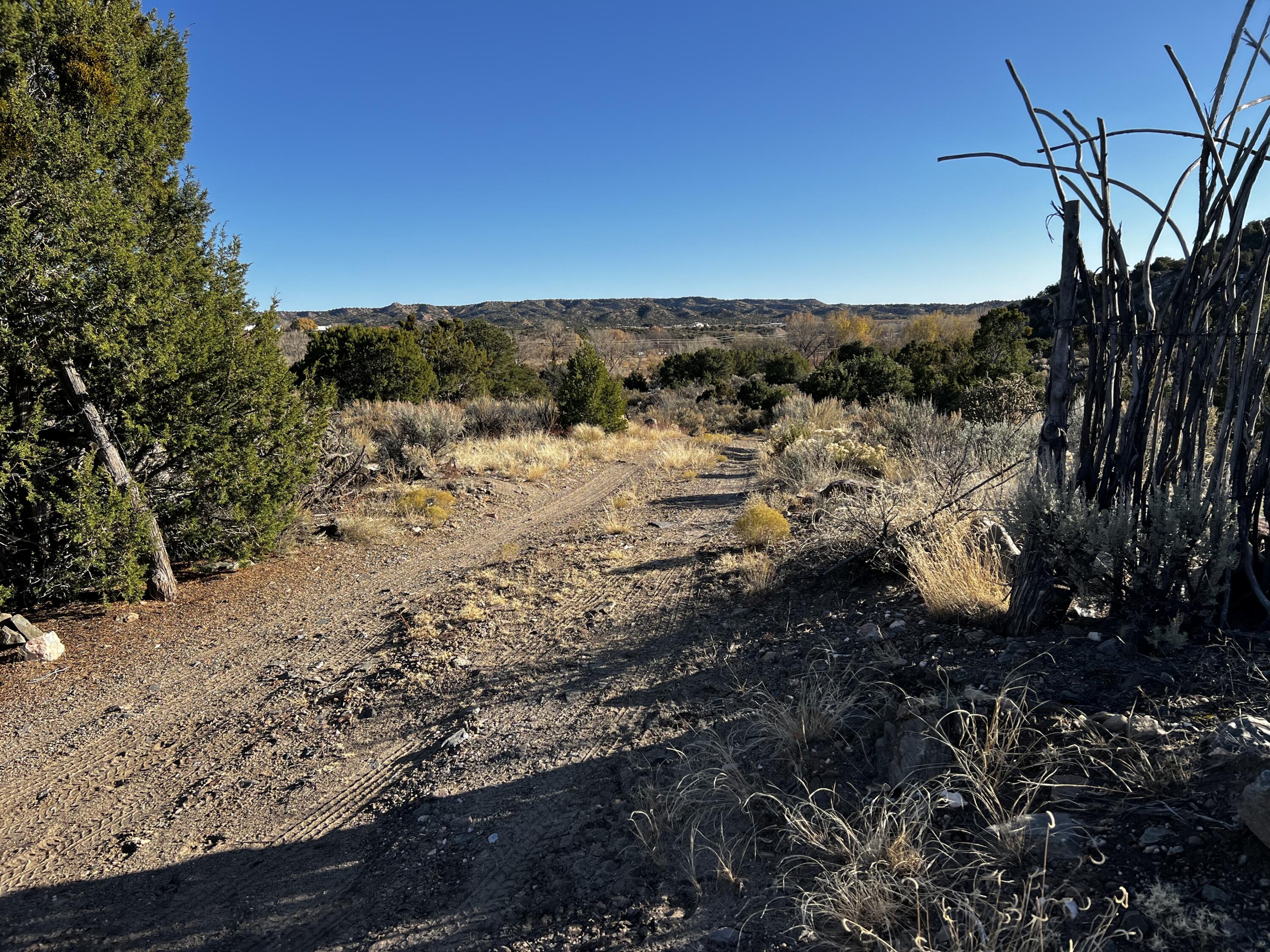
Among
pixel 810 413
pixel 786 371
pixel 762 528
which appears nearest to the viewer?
pixel 762 528

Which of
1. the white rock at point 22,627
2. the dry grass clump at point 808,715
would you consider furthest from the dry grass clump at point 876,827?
the white rock at point 22,627

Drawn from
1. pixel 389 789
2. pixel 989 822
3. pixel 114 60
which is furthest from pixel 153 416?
pixel 989 822

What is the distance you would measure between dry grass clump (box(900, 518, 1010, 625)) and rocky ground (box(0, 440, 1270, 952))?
0.18m

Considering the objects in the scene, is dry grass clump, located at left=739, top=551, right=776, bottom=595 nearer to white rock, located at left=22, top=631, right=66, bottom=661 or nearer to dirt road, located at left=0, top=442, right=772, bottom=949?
dirt road, located at left=0, top=442, right=772, bottom=949

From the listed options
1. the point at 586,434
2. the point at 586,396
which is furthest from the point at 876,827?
the point at 586,396

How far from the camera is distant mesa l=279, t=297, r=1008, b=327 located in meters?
81.1

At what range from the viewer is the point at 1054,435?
327 centimetres

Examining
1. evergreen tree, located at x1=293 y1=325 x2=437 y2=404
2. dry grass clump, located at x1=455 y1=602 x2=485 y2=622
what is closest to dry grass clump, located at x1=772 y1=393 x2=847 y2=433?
dry grass clump, located at x1=455 y1=602 x2=485 y2=622

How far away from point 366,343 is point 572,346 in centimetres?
3205

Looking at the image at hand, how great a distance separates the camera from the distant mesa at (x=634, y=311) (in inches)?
3194

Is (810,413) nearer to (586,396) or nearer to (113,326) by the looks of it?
(586,396)

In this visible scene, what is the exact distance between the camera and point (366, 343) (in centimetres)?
1834

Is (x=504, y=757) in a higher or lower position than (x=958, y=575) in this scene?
lower

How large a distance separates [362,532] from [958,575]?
6.90 metres
